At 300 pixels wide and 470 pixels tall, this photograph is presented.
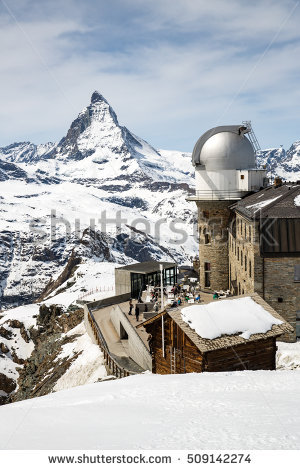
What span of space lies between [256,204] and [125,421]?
24649 millimetres

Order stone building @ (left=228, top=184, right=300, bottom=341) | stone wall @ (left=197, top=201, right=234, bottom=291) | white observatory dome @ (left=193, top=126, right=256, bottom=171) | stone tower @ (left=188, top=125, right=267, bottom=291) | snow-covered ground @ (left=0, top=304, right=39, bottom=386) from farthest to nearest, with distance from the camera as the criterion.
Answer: snow-covered ground @ (left=0, top=304, right=39, bottom=386)
stone wall @ (left=197, top=201, right=234, bottom=291)
white observatory dome @ (left=193, top=126, right=256, bottom=171)
stone tower @ (left=188, top=125, right=267, bottom=291)
stone building @ (left=228, top=184, right=300, bottom=341)

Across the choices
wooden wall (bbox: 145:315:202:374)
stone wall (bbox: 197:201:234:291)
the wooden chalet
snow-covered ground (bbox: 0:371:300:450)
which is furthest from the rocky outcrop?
snow-covered ground (bbox: 0:371:300:450)

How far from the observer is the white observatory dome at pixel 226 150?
42594 mm

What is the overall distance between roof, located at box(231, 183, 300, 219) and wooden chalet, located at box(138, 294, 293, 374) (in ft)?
30.0

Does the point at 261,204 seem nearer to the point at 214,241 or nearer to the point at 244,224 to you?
the point at 244,224

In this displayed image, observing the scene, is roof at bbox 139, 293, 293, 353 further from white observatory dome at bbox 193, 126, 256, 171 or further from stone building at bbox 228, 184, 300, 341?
white observatory dome at bbox 193, 126, 256, 171

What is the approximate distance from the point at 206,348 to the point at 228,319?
212cm

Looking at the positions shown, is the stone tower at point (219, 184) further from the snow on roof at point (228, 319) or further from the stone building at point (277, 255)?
the snow on roof at point (228, 319)

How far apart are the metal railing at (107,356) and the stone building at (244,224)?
10509mm

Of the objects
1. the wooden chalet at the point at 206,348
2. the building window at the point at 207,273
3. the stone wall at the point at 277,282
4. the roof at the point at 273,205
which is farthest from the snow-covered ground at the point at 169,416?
the building window at the point at 207,273

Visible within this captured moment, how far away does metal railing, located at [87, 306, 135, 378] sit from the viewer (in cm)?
2794

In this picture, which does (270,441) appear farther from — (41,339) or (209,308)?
(41,339)

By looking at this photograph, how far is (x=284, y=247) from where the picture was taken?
99.0 ft
